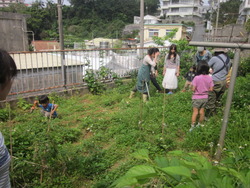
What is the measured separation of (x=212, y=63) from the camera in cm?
455

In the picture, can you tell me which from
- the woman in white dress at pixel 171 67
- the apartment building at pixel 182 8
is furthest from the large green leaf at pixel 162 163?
the apartment building at pixel 182 8

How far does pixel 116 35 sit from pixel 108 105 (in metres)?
53.8

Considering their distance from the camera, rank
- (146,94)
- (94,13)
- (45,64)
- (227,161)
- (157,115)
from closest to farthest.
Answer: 1. (227,161)
2. (157,115)
3. (146,94)
4. (45,64)
5. (94,13)

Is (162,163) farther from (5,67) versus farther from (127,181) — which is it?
(5,67)

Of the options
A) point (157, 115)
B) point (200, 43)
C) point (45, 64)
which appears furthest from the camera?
point (45, 64)

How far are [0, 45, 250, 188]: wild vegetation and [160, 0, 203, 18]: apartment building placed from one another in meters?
73.6

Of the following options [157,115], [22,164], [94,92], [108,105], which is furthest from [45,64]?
[22,164]

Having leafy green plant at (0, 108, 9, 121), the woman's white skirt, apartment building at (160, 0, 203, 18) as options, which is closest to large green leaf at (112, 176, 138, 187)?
leafy green plant at (0, 108, 9, 121)

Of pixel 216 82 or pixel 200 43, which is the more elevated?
pixel 200 43

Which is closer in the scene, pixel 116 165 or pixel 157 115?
pixel 116 165

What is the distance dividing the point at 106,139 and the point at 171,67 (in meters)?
3.54

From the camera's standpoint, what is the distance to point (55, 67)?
6.70 m

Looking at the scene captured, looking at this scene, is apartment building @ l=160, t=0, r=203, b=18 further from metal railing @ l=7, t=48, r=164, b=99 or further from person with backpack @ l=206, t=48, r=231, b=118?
person with backpack @ l=206, t=48, r=231, b=118

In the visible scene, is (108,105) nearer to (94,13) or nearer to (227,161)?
(227,161)
